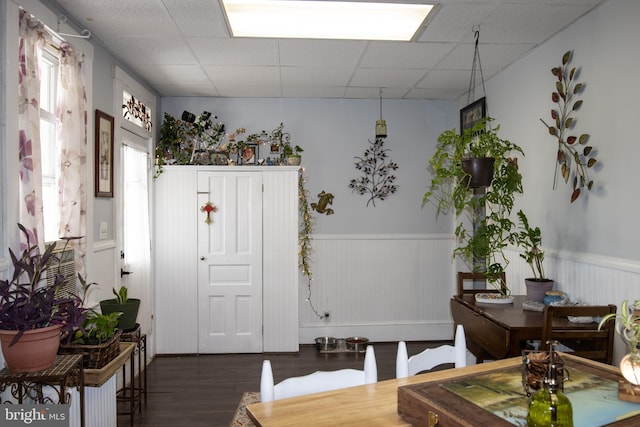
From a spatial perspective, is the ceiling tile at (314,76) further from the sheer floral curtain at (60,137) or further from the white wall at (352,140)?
the sheer floral curtain at (60,137)

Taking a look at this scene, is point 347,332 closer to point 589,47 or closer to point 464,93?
point 464,93

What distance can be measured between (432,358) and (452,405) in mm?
701

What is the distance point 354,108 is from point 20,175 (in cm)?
353

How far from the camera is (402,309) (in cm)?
535

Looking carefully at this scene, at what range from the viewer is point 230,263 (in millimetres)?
4820

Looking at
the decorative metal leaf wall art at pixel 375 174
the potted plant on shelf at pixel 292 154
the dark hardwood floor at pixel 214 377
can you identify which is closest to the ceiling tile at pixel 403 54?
the potted plant on shelf at pixel 292 154

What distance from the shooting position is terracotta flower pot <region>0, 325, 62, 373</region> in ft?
6.84

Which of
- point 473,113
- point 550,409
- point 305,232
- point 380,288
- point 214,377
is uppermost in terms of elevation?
point 473,113

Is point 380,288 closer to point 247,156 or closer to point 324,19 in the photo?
point 247,156

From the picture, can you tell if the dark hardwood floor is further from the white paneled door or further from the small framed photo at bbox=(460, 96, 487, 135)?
the small framed photo at bbox=(460, 96, 487, 135)

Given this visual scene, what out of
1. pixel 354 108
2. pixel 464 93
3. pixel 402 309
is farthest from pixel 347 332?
pixel 464 93

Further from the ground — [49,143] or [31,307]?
[49,143]

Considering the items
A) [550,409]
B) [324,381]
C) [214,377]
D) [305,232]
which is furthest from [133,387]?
[550,409]

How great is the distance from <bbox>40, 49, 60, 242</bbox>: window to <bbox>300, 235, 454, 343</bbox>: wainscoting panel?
9.17ft
